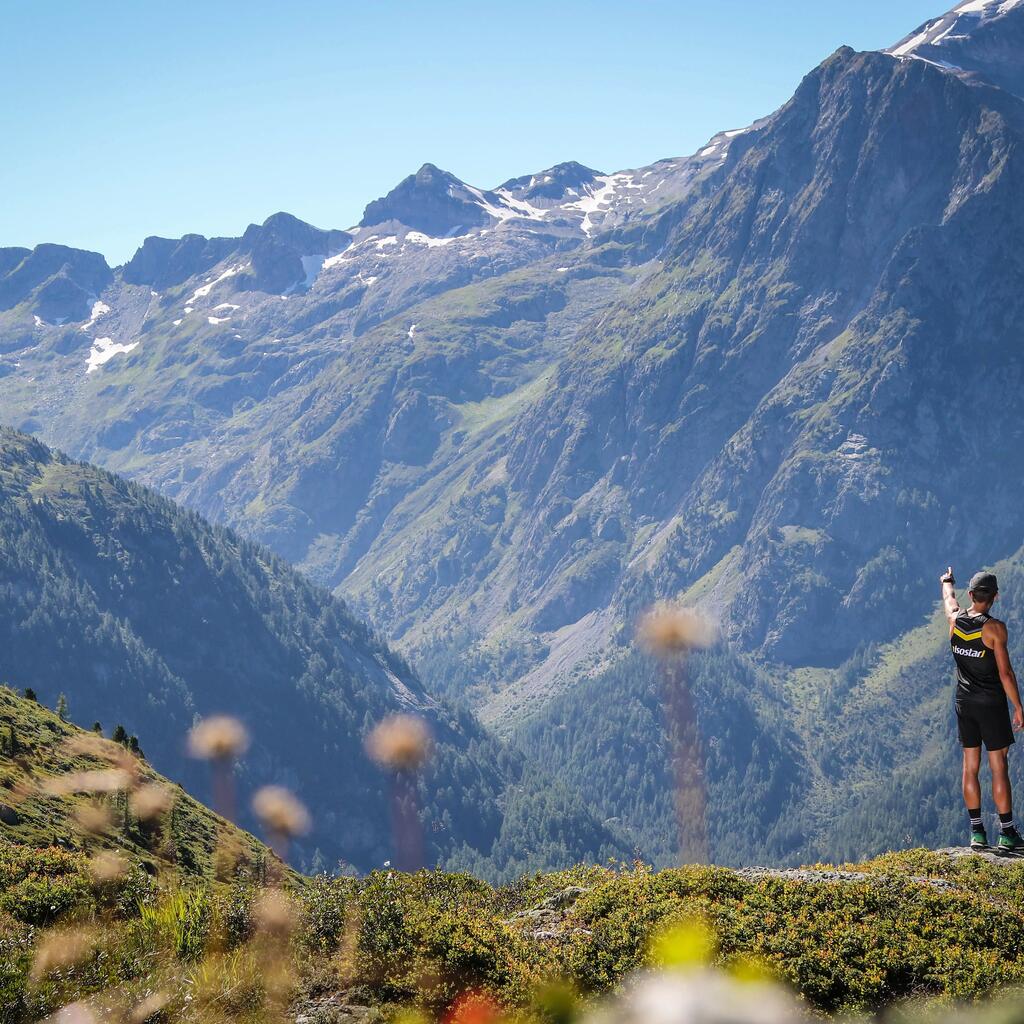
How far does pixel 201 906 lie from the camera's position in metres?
20.8

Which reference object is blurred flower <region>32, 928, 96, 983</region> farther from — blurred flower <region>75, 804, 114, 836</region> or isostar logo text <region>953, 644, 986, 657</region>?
Result: isostar logo text <region>953, 644, 986, 657</region>

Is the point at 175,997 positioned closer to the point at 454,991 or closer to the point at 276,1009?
the point at 276,1009

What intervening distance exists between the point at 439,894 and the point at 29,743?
71.0 feet

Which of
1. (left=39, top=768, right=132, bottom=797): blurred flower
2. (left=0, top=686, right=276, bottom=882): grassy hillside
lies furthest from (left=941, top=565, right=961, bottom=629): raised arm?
(left=39, top=768, right=132, bottom=797): blurred flower

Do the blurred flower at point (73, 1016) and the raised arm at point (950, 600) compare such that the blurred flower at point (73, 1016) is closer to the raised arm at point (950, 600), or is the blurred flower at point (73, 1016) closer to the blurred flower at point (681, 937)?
the blurred flower at point (681, 937)

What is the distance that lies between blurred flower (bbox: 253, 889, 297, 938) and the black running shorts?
13421mm

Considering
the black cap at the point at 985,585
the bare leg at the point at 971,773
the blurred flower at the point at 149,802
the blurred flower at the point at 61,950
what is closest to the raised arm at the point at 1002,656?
the black cap at the point at 985,585

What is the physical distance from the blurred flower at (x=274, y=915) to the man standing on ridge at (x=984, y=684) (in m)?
13.5

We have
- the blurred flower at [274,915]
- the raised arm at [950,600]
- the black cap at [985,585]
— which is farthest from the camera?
the raised arm at [950,600]

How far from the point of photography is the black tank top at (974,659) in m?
21.5

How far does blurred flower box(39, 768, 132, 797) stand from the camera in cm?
3338

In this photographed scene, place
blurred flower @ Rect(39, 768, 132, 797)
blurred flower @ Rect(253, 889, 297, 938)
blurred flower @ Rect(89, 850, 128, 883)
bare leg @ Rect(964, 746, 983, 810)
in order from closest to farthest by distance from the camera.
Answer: blurred flower @ Rect(253, 889, 297, 938) → blurred flower @ Rect(89, 850, 128, 883) → bare leg @ Rect(964, 746, 983, 810) → blurred flower @ Rect(39, 768, 132, 797)

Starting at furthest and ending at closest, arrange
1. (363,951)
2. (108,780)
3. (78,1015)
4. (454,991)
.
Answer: (108,780), (363,951), (454,991), (78,1015)

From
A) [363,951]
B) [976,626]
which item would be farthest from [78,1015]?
[976,626]
